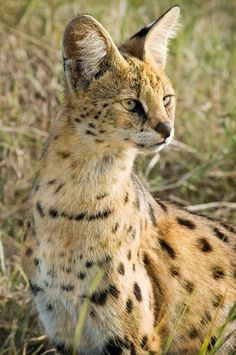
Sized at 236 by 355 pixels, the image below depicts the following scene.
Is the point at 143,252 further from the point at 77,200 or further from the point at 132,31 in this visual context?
the point at 132,31

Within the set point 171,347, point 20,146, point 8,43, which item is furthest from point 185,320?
point 8,43

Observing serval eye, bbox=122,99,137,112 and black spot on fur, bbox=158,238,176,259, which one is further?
black spot on fur, bbox=158,238,176,259

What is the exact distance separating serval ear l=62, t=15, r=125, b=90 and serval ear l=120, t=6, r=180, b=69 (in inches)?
5.8

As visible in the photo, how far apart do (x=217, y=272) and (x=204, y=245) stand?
0.12 meters

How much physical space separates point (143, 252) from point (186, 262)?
0.21m

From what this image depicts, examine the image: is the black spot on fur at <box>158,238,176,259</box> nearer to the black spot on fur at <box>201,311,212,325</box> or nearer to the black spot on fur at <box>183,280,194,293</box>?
the black spot on fur at <box>183,280,194,293</box>

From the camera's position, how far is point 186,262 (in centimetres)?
345

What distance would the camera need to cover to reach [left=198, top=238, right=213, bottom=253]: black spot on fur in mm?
3516

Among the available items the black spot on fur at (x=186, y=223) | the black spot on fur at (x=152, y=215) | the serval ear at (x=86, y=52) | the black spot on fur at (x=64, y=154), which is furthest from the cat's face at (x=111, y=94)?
the black spot on fur at (x=186, y=223)

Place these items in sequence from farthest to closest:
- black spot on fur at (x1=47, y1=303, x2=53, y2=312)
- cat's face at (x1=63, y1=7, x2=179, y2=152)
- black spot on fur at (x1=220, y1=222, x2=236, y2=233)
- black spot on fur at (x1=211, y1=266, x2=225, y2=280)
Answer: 1. black spot on fur at (x1=220, y1=222, x2=236, y2=233)
2. black spot on fur at (x1=211, y1=266, x2=225, y2=280)
3. black spot on fur at (x1=47, y1=303, x2=53, y2=312)
4. cat's face at (x1=63, y1=7, x2=179, y2=152)

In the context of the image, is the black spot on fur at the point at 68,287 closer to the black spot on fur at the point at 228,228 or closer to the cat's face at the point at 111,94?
the cat's face at the point at 111,94

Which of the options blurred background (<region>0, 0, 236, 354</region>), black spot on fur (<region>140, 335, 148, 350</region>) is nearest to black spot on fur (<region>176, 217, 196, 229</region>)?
black spot on fur (<region>140, 335, 148, 350</region>)

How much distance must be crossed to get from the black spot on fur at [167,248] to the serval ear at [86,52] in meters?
0.69

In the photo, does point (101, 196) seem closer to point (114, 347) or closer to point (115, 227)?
point (115, 227)
